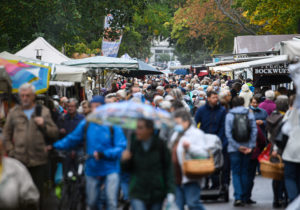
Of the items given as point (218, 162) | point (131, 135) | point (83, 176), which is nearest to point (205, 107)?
point (218, 162)

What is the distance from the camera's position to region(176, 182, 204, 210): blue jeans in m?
7.16

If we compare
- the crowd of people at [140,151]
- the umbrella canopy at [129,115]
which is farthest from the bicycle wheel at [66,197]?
the umbrella canopy at [129,115]

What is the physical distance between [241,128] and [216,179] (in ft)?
5.47

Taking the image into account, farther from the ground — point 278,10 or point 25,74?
point 278,10

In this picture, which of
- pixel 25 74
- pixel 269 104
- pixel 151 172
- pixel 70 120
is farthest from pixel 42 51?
pixel 151 172

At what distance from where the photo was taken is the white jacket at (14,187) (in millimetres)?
6836

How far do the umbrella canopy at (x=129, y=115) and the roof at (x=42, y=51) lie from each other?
12.6 m

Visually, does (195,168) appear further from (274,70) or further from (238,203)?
(274,70)

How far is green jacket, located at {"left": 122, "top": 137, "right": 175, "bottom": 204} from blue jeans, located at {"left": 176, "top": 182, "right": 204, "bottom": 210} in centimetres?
91

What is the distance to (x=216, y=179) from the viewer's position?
1101cm

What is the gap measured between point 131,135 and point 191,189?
3.84 ft

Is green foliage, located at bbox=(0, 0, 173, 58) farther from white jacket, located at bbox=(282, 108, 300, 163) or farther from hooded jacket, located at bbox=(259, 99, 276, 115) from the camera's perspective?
white jacket, located at bbox=(282, 108, 300, 163)

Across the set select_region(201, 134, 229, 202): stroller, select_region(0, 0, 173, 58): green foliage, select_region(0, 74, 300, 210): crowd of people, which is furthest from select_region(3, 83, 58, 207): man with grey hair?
select_region(0, 0, 173, 58): green foliage

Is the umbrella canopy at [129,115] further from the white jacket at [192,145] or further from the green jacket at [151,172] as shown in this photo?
the white jacket at [192,145]
